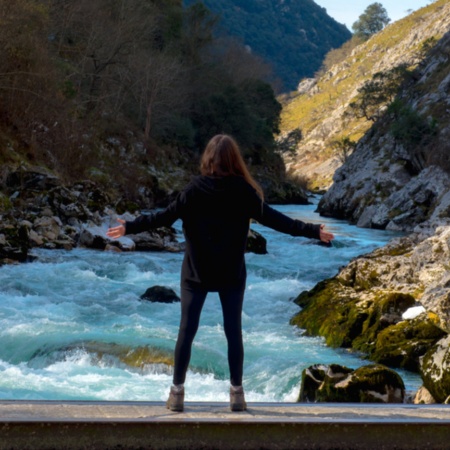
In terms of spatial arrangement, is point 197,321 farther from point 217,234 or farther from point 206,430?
point 206,430

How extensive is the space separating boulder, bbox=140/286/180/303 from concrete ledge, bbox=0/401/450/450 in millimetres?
10794

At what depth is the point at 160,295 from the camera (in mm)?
16000

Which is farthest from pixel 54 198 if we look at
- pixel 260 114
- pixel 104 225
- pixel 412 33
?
pixel 412 33

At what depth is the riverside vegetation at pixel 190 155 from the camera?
42.4ft

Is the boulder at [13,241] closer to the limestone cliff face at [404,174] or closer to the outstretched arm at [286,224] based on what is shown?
the outstretched arm at [286,224]

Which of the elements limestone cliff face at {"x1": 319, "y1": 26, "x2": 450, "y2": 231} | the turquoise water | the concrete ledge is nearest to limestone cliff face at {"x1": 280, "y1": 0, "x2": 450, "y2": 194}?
limestone cliff face at {"x1": 319, "y1": 26, "x2": 450, "y2": 231}

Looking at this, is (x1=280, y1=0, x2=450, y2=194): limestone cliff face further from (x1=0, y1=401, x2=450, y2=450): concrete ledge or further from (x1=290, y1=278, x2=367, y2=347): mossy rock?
(x1=0, y1=401, x2=450, y2=450): concrete ledge

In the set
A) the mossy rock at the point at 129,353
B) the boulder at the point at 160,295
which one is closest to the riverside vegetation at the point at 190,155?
the boulder at the point at 160,295

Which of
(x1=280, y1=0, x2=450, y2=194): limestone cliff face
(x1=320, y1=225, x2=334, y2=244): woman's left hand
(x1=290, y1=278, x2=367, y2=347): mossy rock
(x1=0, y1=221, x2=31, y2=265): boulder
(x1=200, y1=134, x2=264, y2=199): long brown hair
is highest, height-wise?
(x1=280, y1=0, x2=450, y2=194): limestone cliff face

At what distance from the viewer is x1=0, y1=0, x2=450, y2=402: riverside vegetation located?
1293 centimetres

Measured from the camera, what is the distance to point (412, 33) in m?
143

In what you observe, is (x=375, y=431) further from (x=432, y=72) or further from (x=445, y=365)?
(x=432, y=72)

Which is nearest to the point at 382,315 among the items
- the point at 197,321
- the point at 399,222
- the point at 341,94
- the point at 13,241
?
the point at 197,321

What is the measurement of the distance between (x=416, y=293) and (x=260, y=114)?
2138 inches
